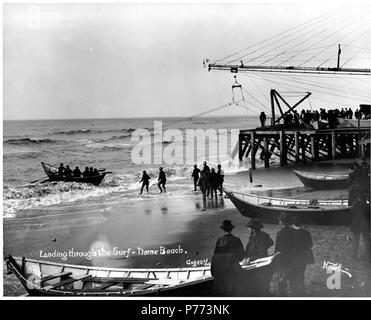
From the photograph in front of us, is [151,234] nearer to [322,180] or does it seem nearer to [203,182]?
[203,182]

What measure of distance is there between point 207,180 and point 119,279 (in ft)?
12.1

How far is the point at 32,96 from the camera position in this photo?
10.8 metres

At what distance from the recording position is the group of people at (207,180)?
38.4 ft

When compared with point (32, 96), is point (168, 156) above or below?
below

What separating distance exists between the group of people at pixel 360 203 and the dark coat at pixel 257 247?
90.4 inches

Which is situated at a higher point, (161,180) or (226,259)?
(161,180)

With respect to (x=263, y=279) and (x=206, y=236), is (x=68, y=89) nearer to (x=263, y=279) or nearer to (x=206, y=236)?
(x=206, y=236)

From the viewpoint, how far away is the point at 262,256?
8773mm

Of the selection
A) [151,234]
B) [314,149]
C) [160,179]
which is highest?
[314,149]

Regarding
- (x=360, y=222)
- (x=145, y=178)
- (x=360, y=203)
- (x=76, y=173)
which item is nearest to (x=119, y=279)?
(x=145, y=178)

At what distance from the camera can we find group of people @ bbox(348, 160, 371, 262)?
980 cm

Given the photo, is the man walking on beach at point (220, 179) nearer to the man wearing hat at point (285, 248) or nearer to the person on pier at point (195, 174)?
the person on pier at point (195, 174)
